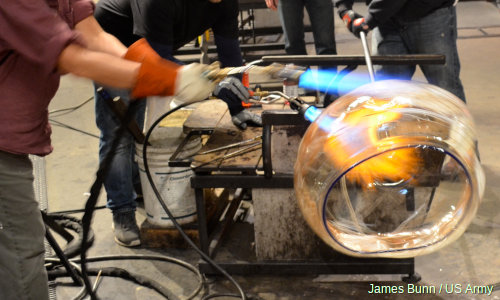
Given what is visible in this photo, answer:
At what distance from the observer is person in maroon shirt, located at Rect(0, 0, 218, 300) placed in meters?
1.53

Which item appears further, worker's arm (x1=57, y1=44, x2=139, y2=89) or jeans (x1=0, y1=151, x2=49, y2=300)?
jeans (x1=0, y1=151, x2=49, y2=300)

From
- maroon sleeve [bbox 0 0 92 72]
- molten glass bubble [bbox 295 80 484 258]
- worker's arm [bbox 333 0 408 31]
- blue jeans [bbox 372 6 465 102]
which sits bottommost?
blue jeans [bbox 372 6 465 102]

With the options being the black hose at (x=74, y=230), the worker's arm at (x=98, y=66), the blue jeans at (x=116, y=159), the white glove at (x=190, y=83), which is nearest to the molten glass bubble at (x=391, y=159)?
the white glove at (x=190, y=83)

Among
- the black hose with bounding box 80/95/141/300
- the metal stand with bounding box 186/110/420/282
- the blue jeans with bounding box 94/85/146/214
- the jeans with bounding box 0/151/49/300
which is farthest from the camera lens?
the blue jeans with bounding box 94/85/146/214

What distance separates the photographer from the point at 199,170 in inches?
99.5

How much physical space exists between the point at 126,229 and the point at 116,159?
397 millimetres

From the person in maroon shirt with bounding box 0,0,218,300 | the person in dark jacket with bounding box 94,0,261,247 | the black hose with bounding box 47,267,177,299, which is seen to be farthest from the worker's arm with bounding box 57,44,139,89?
the black hose with bounding box 47,267,177,299

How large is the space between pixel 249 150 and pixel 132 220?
0.91 m

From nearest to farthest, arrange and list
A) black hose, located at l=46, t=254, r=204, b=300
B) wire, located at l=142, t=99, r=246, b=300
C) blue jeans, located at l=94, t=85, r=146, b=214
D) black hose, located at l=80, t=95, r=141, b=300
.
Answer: black hose, located at l=80, t=95, r=141, b=300 < wire, located at l=142, t=99, r=246, b=300 < black hose, located at l=46, t=254, r=204, b=300 < blue jeans, located at l=94, t=85, r=146, b=214

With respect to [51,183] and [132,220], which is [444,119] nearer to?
[132,220]

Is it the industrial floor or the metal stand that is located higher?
the metal stand

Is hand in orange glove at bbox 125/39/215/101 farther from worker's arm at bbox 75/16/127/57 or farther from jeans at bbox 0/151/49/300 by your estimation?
jeans at bbox 0/151/49/300

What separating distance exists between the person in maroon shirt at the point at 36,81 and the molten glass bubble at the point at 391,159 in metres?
0.53

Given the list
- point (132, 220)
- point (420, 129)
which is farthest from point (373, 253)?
Answer: point (132, 220)
